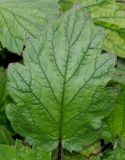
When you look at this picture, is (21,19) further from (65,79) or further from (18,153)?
(18,153)

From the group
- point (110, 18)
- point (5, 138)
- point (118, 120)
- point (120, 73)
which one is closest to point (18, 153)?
point (5, 138)

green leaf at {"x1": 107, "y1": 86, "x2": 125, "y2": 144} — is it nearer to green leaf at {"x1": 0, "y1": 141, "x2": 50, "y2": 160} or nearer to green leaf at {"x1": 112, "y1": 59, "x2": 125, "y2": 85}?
green leaf at {"x1": 112, "y1": 59, "x2": 125, "y2": 85}

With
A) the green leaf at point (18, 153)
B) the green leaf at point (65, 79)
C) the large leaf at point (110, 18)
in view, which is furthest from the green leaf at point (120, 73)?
the green leaf at point (18, 153)

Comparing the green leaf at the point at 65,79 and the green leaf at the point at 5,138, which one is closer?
the green leaf at the point at 65,79

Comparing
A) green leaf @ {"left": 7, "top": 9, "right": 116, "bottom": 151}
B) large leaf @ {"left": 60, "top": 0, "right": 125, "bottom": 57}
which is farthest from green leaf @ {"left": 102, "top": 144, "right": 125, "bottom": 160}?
large leaf @ {"left": 60, "top": 0, "right": 125, "bottom": 57}

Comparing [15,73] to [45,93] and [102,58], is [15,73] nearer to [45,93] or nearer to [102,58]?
[45,93]

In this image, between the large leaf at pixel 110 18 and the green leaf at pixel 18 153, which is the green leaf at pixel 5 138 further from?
the large leaf at pixel 110 18
